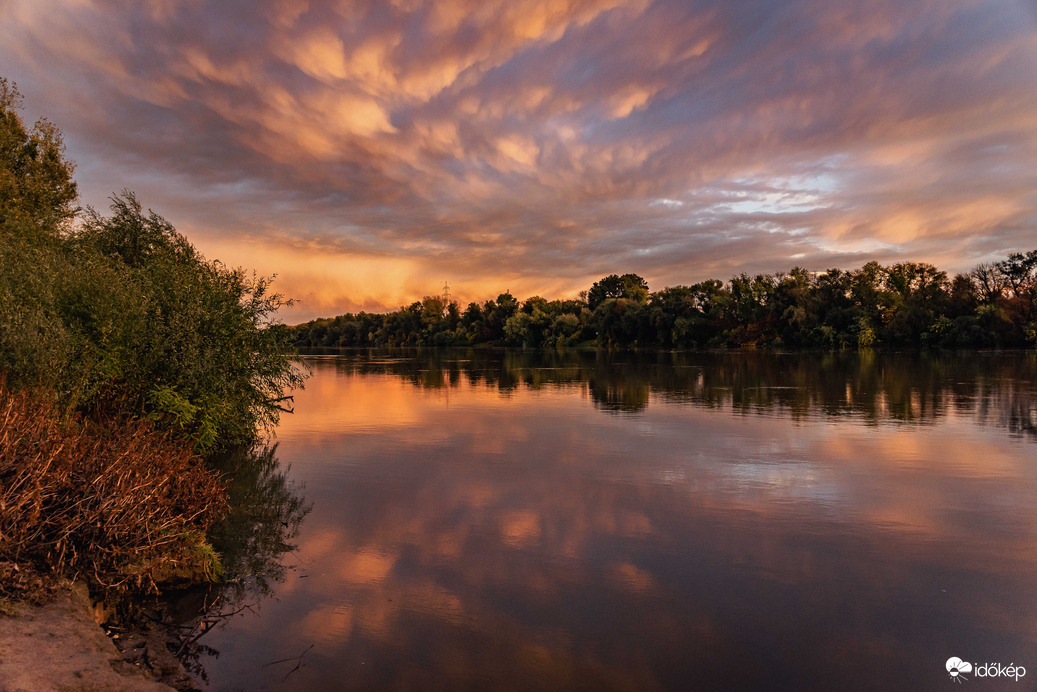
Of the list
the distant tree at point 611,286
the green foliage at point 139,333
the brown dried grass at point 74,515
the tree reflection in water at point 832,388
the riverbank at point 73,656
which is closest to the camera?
the riverbank at point 73,656

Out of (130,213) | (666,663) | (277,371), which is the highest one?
(130,213)

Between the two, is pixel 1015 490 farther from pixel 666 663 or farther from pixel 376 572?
pixel 376 572

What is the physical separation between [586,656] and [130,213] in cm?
2429

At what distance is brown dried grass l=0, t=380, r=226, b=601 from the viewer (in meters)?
6.63

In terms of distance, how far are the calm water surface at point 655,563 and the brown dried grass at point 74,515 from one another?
5.20 feet

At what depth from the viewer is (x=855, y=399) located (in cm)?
2977

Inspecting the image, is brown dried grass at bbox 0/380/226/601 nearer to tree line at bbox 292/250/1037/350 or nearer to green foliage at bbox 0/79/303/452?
green foliage at bbox 0/79/303/452

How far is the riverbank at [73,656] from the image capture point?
5.43 m

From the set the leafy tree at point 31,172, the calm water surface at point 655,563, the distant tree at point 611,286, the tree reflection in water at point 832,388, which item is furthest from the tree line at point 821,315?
the leafy tree at point 31,172

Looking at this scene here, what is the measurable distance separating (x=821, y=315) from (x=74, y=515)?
359 feet

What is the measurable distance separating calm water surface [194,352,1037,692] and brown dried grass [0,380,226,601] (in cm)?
158

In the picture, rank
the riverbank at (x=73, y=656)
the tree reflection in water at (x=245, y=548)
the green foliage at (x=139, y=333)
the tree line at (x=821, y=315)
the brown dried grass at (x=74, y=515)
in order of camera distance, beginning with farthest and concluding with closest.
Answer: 1. the tree line at (x=821, y=315)
2. the green foliage at (x=139, y=333)
3. the tree reflection in water at (x=245, y=548)
4. the brown dried grass at (x=74, y=515)
5. the riverbank at (x=73, y=656)

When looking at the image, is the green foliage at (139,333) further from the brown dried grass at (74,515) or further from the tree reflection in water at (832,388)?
the tree reflection in water at (832,388)

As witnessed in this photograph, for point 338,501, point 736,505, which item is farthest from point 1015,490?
point 338,501
